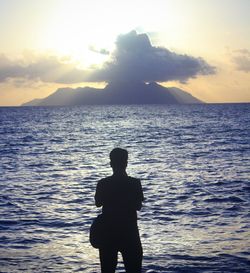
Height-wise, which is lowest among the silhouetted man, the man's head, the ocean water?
the ocean water

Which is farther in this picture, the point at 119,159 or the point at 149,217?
the point at 149,217

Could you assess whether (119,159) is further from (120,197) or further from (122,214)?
(122,214)

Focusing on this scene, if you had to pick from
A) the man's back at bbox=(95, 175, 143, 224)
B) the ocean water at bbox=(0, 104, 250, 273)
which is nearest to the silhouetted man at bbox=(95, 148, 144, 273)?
the man's back at bbox=(95, 175, 143, 224)

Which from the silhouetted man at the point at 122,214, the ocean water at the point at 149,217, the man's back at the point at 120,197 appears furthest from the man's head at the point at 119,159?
the ocean water at the point at 149,217

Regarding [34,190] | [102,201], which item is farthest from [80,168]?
[102,201]

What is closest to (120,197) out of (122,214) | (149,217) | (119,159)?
(122,214)

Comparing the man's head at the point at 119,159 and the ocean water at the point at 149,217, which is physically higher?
the man's head at the point at 119,159

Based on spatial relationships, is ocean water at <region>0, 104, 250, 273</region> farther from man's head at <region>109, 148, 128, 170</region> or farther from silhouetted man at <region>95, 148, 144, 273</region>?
man's head at <region>109, 148, 128, 170</region>

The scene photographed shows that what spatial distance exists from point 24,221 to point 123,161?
1069 centimetres

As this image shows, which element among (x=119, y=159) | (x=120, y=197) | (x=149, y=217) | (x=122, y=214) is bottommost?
(x=149, y=217)

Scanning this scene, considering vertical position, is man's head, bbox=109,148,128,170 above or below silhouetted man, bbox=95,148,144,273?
above

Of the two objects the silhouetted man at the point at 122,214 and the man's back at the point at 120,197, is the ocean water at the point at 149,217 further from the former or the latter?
the man's back at the point at 120,197

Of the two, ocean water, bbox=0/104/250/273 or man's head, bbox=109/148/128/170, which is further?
ocean water, bbox=0/104/250/273

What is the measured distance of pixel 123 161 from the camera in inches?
248
